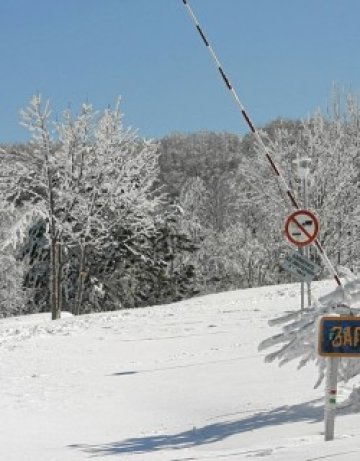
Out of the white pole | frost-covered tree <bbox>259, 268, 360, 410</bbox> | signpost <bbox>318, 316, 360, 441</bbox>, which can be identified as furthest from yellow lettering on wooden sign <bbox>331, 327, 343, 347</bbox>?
frost-covered tree <bbox>259, 268, 360, 410</bbox>

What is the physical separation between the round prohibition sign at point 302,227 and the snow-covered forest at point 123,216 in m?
15.9

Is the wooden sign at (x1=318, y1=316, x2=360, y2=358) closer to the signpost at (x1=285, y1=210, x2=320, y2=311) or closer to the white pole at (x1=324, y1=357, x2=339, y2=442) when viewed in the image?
the white pole at (x1=324, y1=357, x2=339, y2=442)

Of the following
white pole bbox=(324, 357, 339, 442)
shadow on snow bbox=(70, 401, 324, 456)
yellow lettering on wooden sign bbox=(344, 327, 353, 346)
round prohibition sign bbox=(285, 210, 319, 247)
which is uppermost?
round prohibition sign bbox=(285, 210, 319, 247)

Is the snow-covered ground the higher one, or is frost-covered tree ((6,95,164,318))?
frost-covered tree ((6,95,164,318))

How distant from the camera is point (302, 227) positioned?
9.75 metres

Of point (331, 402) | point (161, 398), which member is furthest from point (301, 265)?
point (331, 402)

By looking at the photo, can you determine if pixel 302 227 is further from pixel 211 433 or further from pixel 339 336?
pixel 339 336

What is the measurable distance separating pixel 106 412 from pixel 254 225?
167ft

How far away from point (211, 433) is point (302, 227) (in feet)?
10.0

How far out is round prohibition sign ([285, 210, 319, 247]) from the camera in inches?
376

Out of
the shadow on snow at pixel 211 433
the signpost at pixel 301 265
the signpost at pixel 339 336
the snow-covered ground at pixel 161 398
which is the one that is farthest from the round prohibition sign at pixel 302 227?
the signpost at pixel 339 336

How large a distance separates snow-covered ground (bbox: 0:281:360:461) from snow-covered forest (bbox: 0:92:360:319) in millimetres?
9222

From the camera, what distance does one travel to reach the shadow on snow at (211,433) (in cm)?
740

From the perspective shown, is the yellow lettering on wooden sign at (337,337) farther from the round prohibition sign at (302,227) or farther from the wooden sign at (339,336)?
the round prohibition sign at (302,227)
